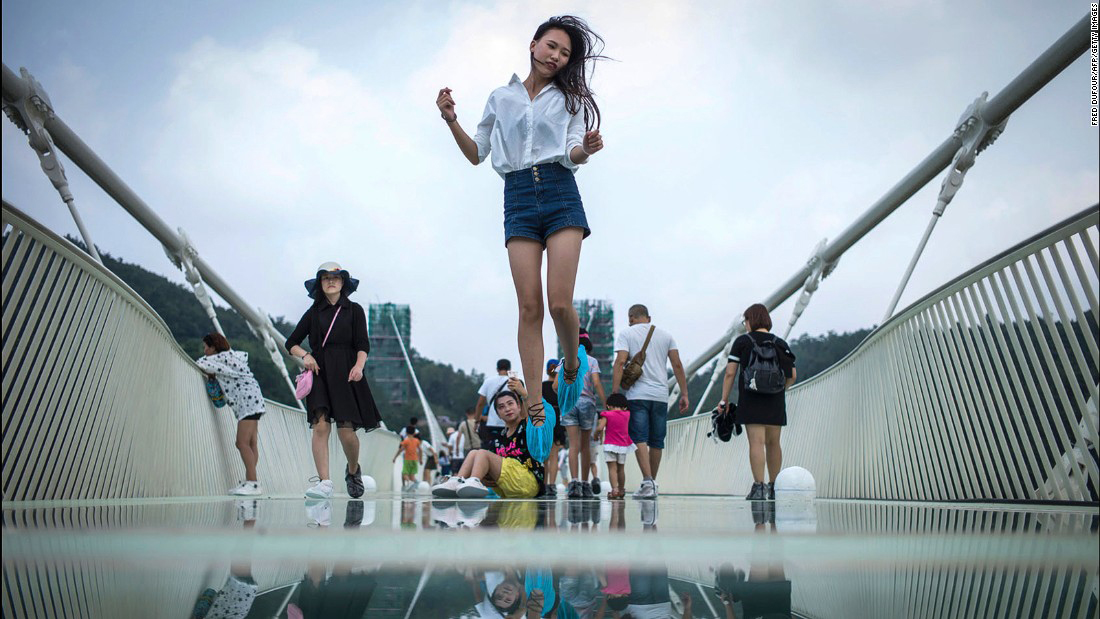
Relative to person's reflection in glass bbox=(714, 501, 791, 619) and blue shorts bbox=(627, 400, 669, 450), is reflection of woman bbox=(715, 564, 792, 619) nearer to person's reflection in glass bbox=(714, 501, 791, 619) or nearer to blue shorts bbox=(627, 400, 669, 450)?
person's reflection in glass bbox=(714, 501, 791, 619)

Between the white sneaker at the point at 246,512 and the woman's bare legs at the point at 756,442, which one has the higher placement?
the woman's bare legs at the point at 756,442

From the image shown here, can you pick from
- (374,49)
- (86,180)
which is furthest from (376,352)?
(86,180)

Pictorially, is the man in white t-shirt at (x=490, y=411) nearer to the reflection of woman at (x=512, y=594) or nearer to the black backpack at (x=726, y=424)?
the black backpack at (x=726, y=424)

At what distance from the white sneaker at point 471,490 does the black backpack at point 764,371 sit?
2631 millimetres

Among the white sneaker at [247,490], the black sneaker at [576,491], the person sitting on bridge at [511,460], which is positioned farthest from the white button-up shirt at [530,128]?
the white sneaker at [247,490]

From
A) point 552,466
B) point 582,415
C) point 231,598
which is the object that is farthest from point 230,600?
point 582,415

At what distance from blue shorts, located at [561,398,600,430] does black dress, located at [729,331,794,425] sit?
2.29 meters

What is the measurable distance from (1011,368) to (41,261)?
15.5 feet

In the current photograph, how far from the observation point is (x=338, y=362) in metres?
7.11

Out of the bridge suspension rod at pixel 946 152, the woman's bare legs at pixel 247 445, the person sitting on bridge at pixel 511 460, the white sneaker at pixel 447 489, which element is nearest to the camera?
the white sneaker at pixel 447 489

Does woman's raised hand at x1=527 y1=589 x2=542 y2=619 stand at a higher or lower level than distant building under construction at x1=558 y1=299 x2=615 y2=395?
lower

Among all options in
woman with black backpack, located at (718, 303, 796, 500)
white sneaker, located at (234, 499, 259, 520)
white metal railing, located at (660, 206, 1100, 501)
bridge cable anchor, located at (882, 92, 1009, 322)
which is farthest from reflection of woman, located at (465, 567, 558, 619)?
bridge cable anchor, located at (882, 92, 1009, 322)

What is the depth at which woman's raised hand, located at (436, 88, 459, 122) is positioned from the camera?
5129mm

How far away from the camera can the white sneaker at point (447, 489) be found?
18.3 feet
